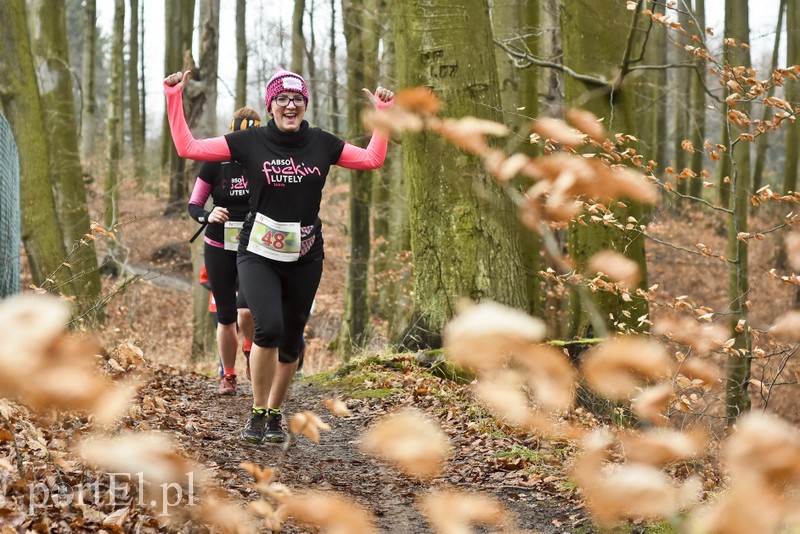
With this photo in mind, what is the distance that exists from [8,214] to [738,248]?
681cm

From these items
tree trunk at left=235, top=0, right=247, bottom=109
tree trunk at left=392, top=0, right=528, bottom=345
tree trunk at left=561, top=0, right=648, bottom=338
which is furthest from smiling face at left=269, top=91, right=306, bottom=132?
tree trunk at left=235, top=0, right=247, bottom=109

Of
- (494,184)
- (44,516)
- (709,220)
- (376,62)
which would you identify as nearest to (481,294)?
(494,184)

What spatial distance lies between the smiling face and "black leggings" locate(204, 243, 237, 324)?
1968 mm

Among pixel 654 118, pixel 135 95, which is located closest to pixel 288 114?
pixel 654 118

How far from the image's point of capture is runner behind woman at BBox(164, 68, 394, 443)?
5250 mm

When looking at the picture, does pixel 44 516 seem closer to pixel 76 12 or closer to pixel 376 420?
pixel 376 420

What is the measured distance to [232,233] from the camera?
22.8 feet

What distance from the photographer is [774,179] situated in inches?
1496

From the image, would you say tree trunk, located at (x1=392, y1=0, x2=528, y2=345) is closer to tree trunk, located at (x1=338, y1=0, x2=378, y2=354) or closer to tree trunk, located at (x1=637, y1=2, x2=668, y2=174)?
tree trunk, located at (x1=338, y1=0, x2=378, y2=354)

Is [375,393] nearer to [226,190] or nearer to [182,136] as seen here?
[226,190]

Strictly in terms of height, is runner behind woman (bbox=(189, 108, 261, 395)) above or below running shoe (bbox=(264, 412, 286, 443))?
above

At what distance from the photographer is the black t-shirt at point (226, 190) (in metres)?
7.08

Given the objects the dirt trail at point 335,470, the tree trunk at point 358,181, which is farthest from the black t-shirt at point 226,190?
the tree trunk at point 358,181

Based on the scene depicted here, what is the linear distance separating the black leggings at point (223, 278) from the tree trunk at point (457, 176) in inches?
65.3
